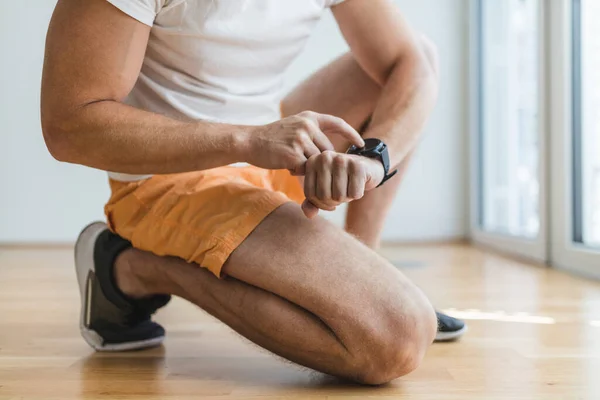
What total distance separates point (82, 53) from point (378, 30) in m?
0.60

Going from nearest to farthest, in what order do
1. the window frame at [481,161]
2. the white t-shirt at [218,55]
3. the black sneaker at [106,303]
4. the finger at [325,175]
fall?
the finger at [325,175]
the white t-shirt at [218,55]
the black sneaker at [106,303]
the window frame at [481,161]

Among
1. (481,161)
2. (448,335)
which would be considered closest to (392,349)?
(448,335)

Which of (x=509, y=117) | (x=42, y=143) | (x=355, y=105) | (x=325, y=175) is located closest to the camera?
(x=325, y=175)

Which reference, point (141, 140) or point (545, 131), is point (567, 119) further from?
point (141, 140)

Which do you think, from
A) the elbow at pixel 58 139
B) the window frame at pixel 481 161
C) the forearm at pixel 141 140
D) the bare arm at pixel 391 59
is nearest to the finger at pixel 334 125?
the forearm at pixel 141 140

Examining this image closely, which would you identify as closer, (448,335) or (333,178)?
(333,178)

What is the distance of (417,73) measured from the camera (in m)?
1.43

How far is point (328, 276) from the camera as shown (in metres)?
1.13

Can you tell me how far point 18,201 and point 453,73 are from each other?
2.48 m

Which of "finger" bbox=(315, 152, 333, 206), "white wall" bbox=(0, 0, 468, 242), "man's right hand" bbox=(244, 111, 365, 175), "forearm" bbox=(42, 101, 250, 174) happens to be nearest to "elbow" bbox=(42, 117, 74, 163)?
"forearm" bbox=(42, 101, 250, 174)

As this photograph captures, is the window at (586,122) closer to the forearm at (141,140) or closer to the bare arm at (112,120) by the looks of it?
the bare arm at (112,120)

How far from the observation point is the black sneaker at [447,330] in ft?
4.75

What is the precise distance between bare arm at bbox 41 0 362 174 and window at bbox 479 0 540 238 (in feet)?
6.80

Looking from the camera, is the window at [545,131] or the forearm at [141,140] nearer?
the forearm at [141,140]
